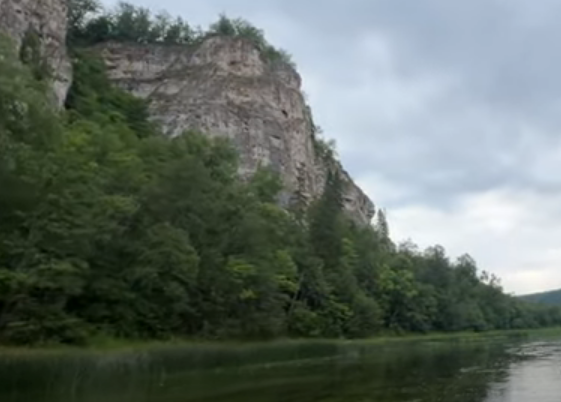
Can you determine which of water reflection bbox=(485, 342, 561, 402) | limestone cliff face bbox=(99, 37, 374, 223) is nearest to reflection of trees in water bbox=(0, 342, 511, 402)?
water reflection bbox=(485, 342, 561, 402)

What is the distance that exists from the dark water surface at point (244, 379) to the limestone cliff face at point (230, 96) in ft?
197

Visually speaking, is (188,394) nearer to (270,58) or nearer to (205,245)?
(205,245)

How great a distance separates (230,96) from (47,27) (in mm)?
27679

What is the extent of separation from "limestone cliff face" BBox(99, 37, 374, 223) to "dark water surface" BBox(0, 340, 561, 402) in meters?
60.0

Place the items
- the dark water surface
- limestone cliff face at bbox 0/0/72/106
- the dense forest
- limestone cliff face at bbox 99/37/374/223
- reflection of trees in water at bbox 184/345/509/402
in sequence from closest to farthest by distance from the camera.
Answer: the dark water surface
reflection of trees in water at bbox 184/345/509/402
the dense forest
limestone cliff face at bbox 0/0/72/106
limestone cliff face at bbox 99/37/374/223

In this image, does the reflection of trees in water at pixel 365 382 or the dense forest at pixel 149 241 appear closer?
the reflection of trees in water at pixel 365 382

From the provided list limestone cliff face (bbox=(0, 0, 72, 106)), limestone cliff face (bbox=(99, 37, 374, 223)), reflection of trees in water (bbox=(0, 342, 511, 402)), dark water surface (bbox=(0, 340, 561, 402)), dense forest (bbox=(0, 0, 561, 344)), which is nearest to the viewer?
dark water surface (bbox=(0, 340, 561, 402))

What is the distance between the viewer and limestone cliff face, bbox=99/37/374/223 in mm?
108438

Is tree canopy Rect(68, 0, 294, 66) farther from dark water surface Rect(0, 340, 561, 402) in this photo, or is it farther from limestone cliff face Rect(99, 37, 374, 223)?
dark water surface Rect(0, 340, 561, 402)

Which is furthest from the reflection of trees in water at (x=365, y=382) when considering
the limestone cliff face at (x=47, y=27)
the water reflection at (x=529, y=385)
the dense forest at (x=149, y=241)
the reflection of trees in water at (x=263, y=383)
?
the limestone cliff face at (x=47, y=27)

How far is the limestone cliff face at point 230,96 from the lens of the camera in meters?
108

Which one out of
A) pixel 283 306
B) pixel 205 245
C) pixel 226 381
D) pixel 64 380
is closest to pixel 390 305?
pixel 283 306

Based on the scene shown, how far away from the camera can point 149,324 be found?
52031mm

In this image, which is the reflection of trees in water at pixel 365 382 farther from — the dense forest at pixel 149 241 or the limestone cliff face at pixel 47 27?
the limestone cliff face at pixel 47 27
